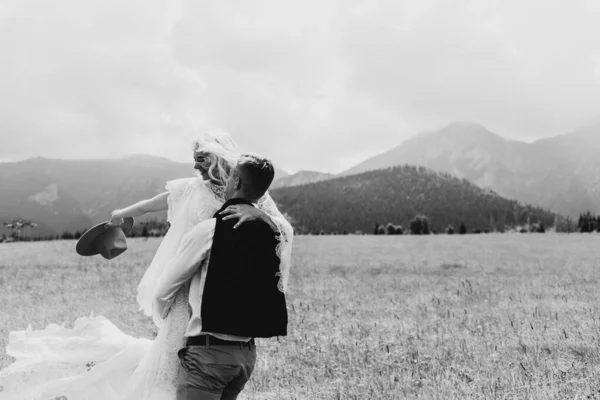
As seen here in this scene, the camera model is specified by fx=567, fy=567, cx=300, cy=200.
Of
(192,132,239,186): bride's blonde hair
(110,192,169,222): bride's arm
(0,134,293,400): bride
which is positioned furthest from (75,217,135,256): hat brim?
(192,132,239,186): bride's blonde hair

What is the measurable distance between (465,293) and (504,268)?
1101 cm

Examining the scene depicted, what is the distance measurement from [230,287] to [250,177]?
0.71 metres

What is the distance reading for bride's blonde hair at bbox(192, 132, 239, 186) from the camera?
4277 millimetres

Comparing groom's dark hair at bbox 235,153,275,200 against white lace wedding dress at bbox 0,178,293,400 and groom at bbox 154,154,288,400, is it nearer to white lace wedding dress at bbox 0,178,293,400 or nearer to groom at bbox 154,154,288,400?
groom at bbox 154,154,288,400

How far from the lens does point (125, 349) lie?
545 centimetres

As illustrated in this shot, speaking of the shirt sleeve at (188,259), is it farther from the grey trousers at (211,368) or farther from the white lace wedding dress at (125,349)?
the grey trousers at (211,368)

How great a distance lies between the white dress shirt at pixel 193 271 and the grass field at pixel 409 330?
3.64m

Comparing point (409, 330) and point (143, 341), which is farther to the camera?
point (409, 330)

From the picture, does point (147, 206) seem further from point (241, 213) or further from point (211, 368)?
point (211, 368)

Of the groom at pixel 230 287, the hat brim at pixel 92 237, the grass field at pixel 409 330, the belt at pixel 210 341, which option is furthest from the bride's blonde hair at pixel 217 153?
the grass field at pixel 409 330

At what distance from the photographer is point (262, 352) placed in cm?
970

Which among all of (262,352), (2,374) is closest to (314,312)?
(262,352)

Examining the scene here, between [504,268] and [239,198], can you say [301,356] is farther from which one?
[504,268]

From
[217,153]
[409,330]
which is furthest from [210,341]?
[409,330]
